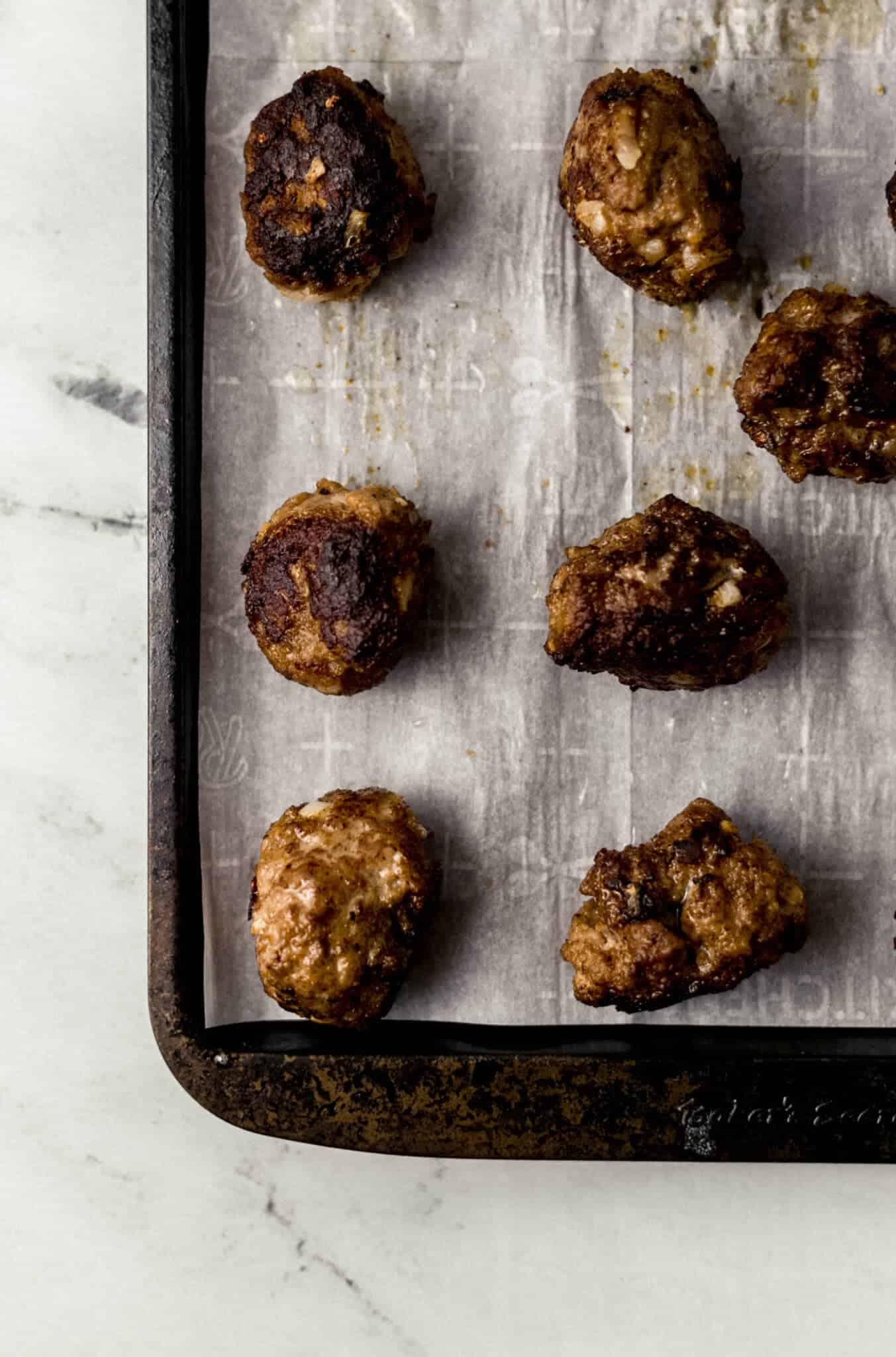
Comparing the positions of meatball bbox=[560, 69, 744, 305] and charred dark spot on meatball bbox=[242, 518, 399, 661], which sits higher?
meatball bbox=[560, 69, 744, 305]

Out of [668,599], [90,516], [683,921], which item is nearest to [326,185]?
[90,516]

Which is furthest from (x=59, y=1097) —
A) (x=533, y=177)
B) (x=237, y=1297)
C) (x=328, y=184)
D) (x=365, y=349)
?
(x=533, y=177)

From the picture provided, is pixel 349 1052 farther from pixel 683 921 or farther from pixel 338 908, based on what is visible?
pixel 683 921

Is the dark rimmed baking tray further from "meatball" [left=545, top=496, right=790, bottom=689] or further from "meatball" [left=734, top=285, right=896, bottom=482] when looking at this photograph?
"meatball" [left=734, top=285, right=896, bottom=482]

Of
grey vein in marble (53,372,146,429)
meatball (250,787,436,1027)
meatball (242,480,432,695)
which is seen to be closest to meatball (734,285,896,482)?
Result: meatball (242,480,432,695)

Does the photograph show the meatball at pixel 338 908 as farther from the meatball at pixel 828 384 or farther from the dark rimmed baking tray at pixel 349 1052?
the meatball at pixel 828 384

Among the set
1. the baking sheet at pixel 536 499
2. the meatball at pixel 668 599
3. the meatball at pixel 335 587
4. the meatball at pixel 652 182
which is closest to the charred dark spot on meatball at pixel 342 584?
the meatball at pixel 335 587

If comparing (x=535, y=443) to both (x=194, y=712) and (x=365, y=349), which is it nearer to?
(x=365, y=349)
